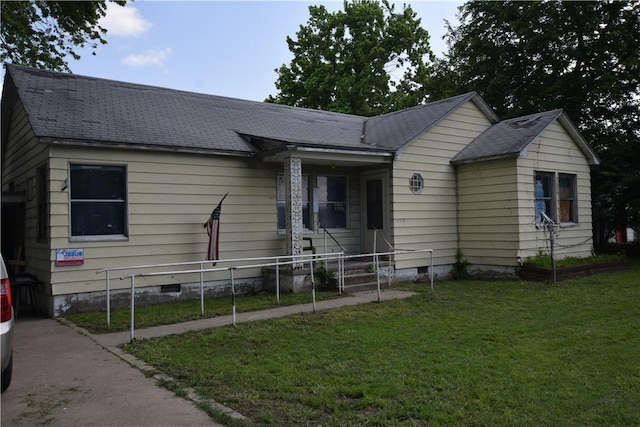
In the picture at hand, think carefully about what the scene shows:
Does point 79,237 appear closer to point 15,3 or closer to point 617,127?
point 15,3

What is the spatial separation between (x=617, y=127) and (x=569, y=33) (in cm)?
406

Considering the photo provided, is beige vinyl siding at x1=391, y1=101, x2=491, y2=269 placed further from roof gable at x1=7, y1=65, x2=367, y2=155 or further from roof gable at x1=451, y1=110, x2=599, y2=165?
roof gable at x1=7, y1=65, x2=367, y2=155

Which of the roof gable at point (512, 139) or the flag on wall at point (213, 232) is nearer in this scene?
the flag on wall at point (213, 232)

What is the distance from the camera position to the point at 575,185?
44.8 feet

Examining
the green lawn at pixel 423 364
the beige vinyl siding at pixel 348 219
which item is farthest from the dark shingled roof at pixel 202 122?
the green lawn at pixel 423 364

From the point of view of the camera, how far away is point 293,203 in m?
10.4

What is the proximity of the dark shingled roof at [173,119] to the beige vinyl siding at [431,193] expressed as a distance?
443 millimetres

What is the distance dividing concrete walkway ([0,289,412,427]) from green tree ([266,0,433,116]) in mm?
24273

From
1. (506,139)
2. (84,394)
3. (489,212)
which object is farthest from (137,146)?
(506,139)

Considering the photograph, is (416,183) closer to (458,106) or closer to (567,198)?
(458,106)

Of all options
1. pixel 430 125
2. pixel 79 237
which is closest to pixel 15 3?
pixel 79 237

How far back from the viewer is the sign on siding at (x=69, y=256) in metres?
8.56

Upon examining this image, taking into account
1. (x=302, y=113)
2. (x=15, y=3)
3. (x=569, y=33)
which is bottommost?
(x=302, y=113)

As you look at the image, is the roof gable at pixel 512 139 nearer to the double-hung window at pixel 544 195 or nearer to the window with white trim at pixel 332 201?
the double-hung window at pixel 544 195
